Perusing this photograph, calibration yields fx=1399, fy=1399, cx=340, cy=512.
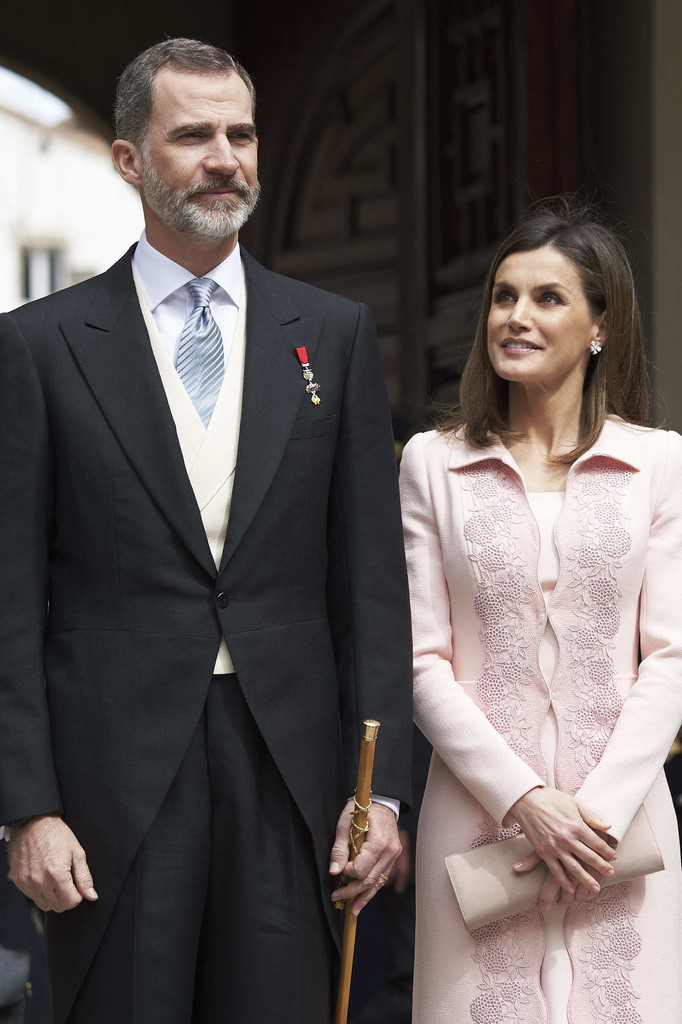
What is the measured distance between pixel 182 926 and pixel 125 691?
0.32 m

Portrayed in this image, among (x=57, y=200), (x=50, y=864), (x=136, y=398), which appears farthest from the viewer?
(x=57, y=200)

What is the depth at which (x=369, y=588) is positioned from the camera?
6.48ft

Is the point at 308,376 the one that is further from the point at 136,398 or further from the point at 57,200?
the point at 57,200

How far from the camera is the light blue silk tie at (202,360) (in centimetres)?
197

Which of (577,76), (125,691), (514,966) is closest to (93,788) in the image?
(125,691)

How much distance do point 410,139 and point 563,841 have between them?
3.16 m

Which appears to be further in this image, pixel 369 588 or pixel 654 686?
pixel 654 686

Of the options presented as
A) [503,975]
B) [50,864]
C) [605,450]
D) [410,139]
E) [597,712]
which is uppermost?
[410,139]

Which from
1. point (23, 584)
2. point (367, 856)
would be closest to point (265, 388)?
point (23, 584)

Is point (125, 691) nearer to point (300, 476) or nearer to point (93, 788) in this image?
point (93, 788)

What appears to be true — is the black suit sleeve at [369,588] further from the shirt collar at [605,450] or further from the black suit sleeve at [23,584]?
the black suit sleeve at [23,584]

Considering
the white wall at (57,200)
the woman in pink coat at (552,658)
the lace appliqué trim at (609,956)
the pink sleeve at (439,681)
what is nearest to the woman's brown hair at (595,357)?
the woman in pink coat at (552,658)

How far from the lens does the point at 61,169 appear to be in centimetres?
590

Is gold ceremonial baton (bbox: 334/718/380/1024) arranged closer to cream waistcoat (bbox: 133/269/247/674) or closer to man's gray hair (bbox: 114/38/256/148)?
cream waistcoat (bbox: 133/269/247/674)
